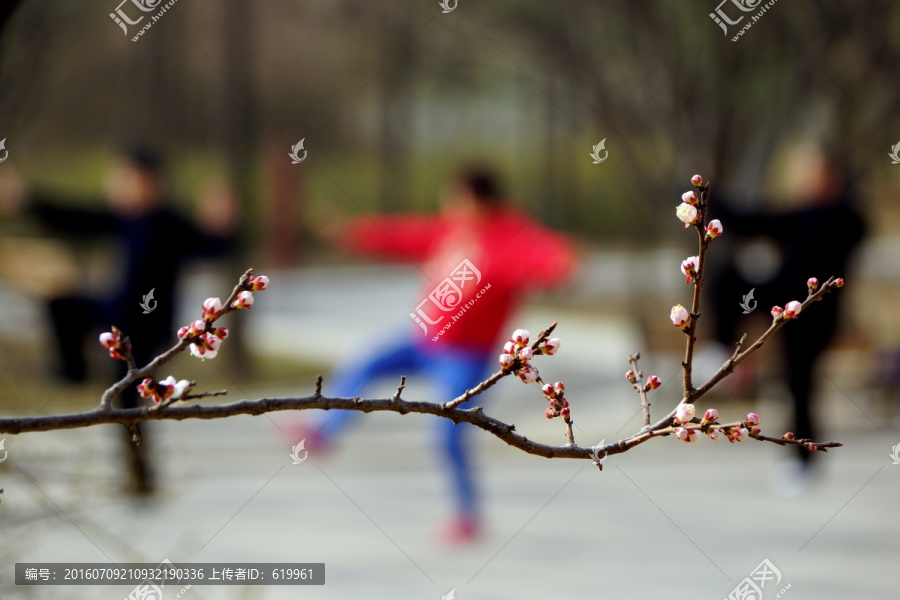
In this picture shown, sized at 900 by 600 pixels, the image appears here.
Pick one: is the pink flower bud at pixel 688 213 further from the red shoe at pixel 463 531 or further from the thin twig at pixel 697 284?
the red shoe at pixel 463 531

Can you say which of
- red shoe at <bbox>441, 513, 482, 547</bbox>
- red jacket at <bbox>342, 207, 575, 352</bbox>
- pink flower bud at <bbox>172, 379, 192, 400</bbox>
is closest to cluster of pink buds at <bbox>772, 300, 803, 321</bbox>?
pink flower bud at <bbox>172, 379, 192, 400</bbox>

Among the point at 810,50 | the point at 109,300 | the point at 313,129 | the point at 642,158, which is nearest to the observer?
the point at 109,300

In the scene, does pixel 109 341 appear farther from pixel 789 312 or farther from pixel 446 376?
pixel 446 376

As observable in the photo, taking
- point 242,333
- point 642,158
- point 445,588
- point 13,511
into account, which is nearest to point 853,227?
point 445,588

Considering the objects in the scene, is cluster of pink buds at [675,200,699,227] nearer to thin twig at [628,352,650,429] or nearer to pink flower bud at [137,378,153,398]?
thin twig at [628,352,650,429]

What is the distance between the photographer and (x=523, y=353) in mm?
1946

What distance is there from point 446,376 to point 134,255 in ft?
7.90

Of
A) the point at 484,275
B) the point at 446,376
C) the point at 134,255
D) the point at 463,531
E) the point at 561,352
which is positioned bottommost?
the point at 463,531

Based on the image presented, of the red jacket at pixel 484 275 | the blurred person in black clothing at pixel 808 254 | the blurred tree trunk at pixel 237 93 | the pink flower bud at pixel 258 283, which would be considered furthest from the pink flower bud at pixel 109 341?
the blurred tree trunk at pixel 237 93

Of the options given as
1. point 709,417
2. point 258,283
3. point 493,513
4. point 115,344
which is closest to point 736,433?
point 709,417

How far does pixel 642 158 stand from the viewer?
12.3 meters

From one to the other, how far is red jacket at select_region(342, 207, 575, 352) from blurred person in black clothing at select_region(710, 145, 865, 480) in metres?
1.83

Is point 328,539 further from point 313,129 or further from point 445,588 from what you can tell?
point 313,129

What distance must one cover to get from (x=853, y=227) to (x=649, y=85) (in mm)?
4279
